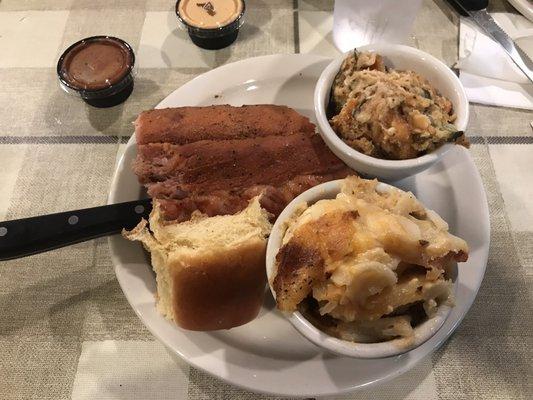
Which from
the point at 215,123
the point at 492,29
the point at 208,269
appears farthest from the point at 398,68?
the point at 208,269

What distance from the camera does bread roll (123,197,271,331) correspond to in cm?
120

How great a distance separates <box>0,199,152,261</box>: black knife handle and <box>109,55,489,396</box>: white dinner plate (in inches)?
2.5

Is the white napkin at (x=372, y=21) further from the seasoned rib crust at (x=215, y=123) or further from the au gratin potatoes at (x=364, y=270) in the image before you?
the au gratin potatoes at (x=364, y=270)

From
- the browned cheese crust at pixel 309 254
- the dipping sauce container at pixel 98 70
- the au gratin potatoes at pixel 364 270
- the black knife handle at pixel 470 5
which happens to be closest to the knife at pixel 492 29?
the black knife handle at pixel 470 5

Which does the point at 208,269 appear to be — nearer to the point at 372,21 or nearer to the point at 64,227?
the point at 64,227

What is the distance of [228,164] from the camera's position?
1.44m

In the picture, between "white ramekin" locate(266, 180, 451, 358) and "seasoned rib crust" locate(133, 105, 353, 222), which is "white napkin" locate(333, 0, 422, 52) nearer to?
"seasoned rib crust" locate(133, 105, 353, 222)

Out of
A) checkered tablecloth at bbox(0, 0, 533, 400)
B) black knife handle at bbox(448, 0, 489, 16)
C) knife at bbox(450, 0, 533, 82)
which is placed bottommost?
checkered tablecloth at bbox(0, 0, 533, 400)

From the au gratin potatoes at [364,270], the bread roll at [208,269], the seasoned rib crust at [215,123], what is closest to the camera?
the au gratin potatoes at [364,270]

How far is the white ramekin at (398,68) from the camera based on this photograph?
130cm

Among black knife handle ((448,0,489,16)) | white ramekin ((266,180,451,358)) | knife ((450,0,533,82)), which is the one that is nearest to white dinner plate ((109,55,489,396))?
white ramekin ((266,180,451,358))

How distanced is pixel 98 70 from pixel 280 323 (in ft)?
3.83

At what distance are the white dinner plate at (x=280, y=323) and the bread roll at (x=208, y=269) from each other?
5cm

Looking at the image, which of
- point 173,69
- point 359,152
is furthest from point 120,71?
point 359,152
